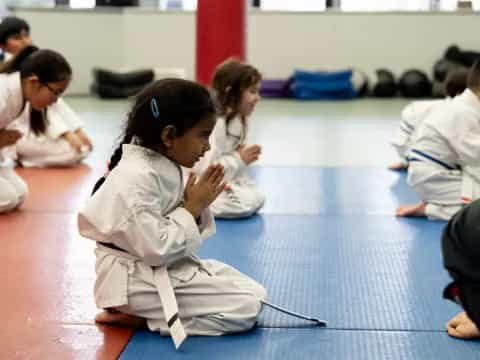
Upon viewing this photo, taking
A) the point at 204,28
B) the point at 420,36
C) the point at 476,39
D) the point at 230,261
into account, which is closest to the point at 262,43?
the point at 420,36

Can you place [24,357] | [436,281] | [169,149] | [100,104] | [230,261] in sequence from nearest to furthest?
1. [24,357]
2. [169,149]
3. [436,281]
4. [230,261]
5. [100,104]

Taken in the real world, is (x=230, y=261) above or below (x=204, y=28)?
below

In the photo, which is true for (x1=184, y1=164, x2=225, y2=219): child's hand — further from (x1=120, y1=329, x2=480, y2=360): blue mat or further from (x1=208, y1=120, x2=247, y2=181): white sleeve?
(x1=208, y1=120, x2=247, y2=181): white sleeve

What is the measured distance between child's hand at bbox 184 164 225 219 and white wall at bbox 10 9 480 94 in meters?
10.1

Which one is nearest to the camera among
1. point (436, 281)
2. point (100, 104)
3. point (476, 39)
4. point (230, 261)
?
point (436, 281)

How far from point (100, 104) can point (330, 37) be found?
3.99 m

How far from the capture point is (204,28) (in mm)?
7516

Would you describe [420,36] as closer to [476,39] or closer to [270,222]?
[476,39]

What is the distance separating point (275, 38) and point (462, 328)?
10408 millimetres

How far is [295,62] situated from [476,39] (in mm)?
2912

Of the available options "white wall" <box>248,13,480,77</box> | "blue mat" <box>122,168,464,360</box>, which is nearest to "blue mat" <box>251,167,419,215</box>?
"blue mat" <box>122,168,464,360</box>

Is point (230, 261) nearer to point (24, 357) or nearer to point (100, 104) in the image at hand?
point (24, 357)

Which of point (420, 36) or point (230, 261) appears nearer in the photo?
point (230, 261)

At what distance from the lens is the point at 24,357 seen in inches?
103
